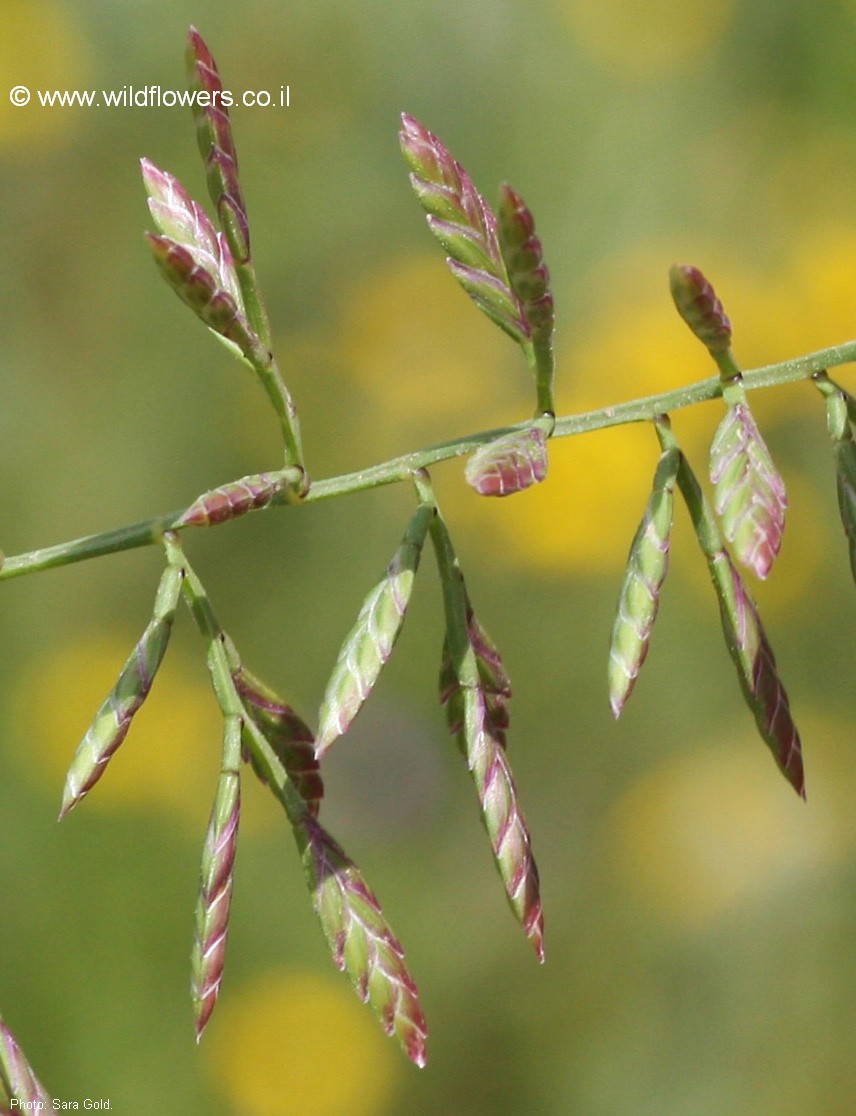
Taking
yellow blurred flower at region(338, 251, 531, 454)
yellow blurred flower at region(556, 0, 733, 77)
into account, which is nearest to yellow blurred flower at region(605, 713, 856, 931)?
yellow blurred flower at region(338, 251, 531, 454)

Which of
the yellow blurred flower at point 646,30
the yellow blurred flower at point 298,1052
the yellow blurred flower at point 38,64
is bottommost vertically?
the yellow blurred flower at point 298,1052

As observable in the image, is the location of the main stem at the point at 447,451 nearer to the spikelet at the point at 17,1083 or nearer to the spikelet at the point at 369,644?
the spikelet at the point at 369,644

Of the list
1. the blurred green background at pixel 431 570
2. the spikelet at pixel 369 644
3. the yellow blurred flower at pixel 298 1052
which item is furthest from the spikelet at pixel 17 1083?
the yellow blurred flower at pixel 298 1052

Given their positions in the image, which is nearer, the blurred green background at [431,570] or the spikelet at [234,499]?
the spikelet at [234,499]

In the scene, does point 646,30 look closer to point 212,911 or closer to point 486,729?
point 486,729

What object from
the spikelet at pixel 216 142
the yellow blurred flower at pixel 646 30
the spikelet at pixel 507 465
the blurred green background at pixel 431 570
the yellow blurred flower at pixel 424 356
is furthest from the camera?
the yellow blurred flower at pixel 646 30

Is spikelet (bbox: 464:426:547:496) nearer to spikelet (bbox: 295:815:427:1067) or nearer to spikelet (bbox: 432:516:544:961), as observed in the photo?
spikelet (bbox: 432:516:544:961)

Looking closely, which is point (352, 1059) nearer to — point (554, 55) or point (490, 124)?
point (490, 124)
